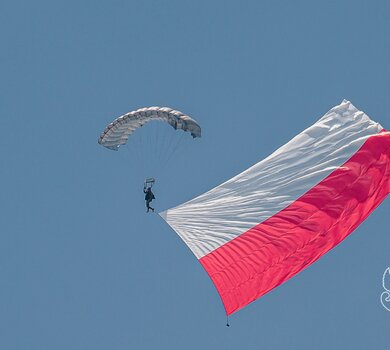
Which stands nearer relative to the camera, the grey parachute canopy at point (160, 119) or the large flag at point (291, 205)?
the large flag at point (291, 205)

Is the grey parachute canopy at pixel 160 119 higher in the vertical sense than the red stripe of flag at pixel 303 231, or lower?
higher

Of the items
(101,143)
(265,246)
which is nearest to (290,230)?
(265,246)

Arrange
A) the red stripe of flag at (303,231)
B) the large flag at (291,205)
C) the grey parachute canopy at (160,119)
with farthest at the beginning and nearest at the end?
1. the grey parachute canopy at (160,119)
2. the large flag at (291,205)
3. the red stripe of flag at (303,231)

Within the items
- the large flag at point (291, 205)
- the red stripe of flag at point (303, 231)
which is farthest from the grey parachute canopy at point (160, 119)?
the red stripe of flag at point (303, 231)

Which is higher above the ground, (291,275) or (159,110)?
(159,110)

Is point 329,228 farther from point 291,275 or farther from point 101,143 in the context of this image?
point 101,143

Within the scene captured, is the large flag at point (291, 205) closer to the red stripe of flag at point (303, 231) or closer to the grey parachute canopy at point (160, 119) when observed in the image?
the red stripe of flag at point (303, 231)

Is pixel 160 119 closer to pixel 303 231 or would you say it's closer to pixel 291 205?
pixel 291 205

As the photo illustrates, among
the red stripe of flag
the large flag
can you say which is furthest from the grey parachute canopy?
the red stripe of flag
